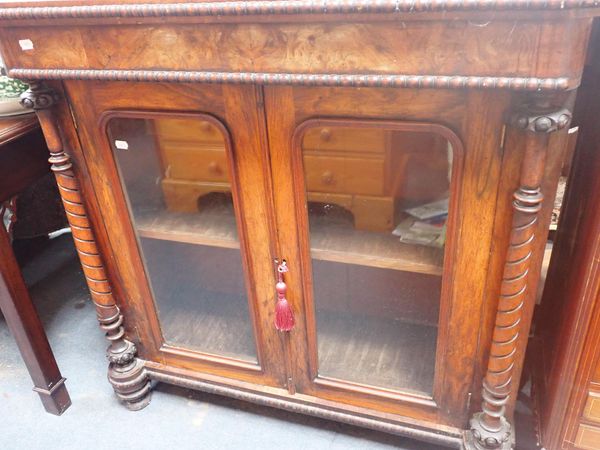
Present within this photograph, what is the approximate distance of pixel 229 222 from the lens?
3.20 ft

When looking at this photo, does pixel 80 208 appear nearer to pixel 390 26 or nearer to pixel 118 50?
pixel 118 50

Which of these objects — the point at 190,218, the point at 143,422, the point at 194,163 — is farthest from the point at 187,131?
the point at 143,422

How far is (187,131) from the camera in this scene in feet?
2.94

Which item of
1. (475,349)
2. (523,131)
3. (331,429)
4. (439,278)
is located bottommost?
(331,429)

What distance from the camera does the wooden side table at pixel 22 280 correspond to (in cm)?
109

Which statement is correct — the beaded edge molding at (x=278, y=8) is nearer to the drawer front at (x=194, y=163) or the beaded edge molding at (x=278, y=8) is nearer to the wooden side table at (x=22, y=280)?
the drawer front at (x=194, y=163)

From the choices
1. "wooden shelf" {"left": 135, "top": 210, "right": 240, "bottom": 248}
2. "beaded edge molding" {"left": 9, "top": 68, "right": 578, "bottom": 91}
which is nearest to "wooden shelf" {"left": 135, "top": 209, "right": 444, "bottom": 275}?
"wooden shelf" {"left": 135, "top": 210, "right": 240, "bottom": 248}

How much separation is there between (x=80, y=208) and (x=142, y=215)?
11 centimetres

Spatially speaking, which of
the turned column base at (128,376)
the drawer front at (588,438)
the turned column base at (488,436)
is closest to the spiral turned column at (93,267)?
the turned column base at (128,376)

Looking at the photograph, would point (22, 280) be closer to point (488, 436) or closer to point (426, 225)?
point (426, 225)

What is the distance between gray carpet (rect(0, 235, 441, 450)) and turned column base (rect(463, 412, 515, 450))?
17 centimetres

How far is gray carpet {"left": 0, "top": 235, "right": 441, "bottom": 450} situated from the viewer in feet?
3.80

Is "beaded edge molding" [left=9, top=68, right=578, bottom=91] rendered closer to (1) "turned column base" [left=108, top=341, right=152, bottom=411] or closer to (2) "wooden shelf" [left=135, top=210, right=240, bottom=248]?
(2) "wooden shelf" [left=135, top=210, right=240, bottom=248]

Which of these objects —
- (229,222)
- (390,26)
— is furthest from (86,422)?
(390,26)
